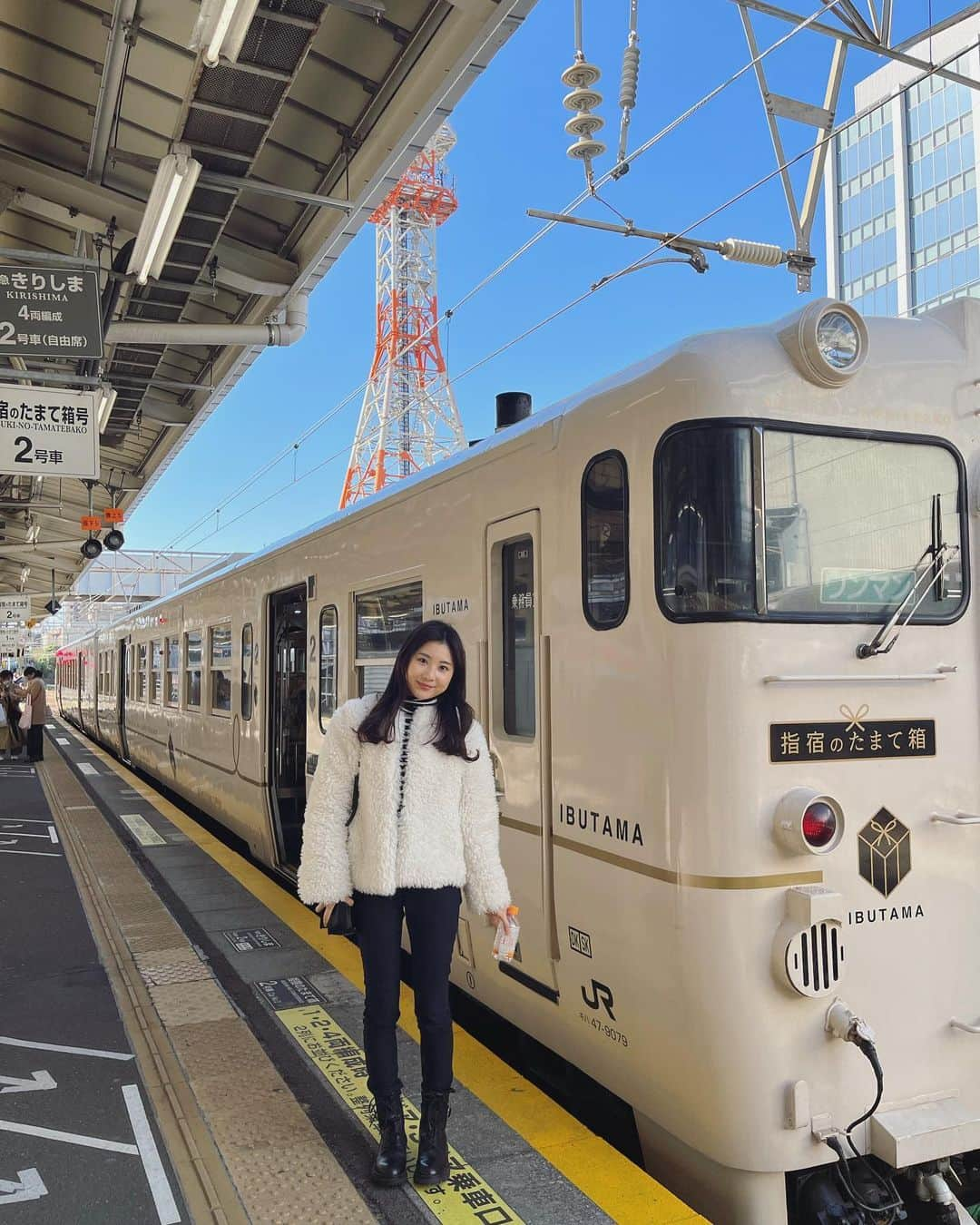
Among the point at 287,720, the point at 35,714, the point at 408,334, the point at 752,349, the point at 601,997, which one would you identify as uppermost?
the point at 408,334

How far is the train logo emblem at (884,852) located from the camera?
10.1 ft

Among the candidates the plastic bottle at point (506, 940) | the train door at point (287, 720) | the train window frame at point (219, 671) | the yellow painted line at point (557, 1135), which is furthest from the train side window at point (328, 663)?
the plastic bottle at point (506, 940)

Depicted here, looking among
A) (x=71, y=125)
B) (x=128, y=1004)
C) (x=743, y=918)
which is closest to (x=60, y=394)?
(x=71, y=125)

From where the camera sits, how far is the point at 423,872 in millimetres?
3057

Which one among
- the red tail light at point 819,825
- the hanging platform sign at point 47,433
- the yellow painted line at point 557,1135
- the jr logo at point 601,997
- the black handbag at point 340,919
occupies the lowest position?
the yellow painted line at point 557,1135

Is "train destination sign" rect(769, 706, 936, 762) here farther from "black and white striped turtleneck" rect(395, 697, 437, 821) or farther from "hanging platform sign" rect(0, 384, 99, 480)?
"hanging platform sign" rect(0, 384, 99, 480)

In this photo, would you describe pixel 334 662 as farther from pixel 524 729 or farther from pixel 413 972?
pixel 413 972

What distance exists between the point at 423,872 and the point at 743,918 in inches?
36.4

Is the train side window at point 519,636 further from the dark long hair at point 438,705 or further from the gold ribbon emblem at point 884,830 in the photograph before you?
the gold ribbon emblem at point 884,830

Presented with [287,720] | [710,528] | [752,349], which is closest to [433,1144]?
[710,528]

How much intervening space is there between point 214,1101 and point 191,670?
296 inches

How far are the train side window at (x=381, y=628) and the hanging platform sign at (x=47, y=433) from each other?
474cm

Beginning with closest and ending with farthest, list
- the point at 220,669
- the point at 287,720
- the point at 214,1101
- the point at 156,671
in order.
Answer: the point at 214,1101, the point at 287,720, the point at 220,669, the point at 156,671

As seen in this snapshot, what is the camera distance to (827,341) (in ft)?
10.4
